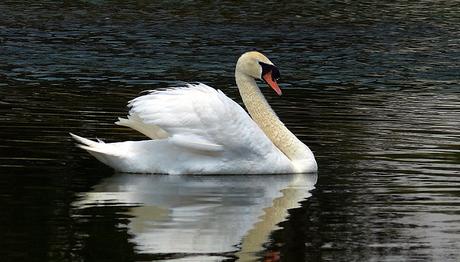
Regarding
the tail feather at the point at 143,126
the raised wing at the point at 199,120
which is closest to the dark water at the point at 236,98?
the raised wing at the point at 199,120

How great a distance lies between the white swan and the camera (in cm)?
1123

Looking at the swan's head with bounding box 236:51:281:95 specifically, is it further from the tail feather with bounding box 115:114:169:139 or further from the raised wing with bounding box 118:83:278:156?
the tail feather with bounding box 115:114:169:139

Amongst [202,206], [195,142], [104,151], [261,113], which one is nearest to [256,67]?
[261,113]

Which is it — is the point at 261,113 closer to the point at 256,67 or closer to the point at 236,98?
the point at 256,67

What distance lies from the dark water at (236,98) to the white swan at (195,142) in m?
0.16

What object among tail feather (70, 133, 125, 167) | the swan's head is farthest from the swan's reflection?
the swan's head

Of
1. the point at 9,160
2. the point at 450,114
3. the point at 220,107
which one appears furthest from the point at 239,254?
the point at 450,114

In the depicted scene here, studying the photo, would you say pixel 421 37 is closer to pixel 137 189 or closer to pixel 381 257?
pixel 137 189

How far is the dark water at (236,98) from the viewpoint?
859 cm

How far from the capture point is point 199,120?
36.9ft

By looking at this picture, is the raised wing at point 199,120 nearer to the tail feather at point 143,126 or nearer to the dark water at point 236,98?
the tail feather at point 143,126

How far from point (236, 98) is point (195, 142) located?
19.7ft

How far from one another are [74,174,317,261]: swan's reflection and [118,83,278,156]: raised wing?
1.00ft

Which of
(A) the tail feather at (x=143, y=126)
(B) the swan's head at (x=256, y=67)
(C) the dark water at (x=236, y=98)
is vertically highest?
(B) the swan's head at (x=256, y=67)
